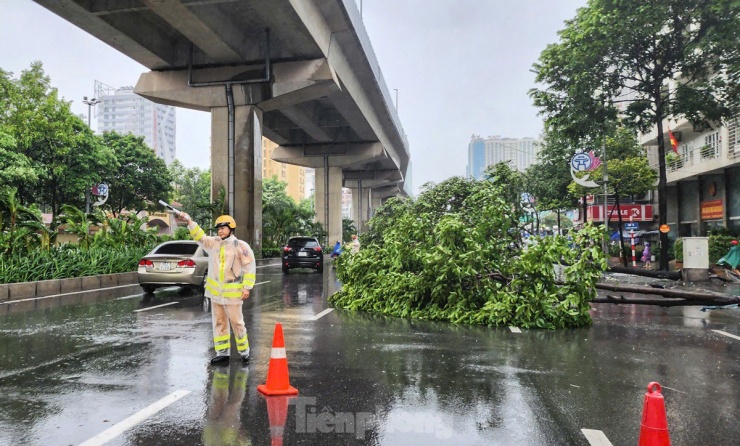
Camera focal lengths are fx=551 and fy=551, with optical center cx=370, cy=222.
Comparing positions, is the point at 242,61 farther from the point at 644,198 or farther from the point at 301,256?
the point at 644,198

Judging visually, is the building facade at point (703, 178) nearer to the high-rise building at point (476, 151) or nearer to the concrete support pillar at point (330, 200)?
the concrete support pillar at point (330, 200)

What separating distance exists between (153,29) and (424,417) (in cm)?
2413

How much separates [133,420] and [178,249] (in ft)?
37.5

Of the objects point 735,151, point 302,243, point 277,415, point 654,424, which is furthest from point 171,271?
point 735,151

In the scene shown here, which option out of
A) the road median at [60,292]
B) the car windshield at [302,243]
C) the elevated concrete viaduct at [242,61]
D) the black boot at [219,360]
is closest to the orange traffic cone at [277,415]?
the black boot at [219,360]

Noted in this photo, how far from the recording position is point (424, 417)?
15.7ft

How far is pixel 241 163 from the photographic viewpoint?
1134 inches

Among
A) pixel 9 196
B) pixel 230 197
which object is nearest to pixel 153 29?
pixel 230 197

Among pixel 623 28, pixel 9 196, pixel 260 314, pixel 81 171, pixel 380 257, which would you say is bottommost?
pixel 260 314

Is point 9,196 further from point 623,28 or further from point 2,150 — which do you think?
point 623,28

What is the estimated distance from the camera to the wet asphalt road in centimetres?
441

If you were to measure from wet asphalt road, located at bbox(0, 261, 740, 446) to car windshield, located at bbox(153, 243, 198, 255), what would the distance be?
5086 mm

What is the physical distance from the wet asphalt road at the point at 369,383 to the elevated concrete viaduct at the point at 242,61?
49.2 ft

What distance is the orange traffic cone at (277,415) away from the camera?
4.23m
